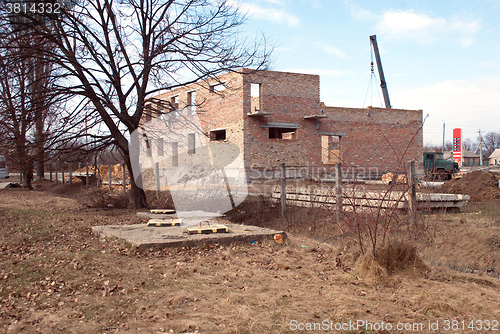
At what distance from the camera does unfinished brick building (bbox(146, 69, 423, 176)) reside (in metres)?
22.3

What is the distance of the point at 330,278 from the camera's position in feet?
16.9

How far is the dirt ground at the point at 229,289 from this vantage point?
3781mm

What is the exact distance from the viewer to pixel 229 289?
15.6ft

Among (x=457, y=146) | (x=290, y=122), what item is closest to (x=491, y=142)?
(x=457, y=146)

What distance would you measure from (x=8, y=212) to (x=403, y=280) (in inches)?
384

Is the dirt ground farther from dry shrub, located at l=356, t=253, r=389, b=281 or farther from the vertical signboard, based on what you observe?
the vertical signboard

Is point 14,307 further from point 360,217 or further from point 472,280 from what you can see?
point 472,280

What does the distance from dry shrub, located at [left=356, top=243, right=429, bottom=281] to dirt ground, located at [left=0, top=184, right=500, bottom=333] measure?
0.10 m

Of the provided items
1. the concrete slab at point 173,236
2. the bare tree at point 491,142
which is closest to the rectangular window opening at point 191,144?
the concrete slab at point 173,236

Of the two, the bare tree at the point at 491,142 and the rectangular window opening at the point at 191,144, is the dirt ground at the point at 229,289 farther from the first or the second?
the bare tree at the point at 491,142

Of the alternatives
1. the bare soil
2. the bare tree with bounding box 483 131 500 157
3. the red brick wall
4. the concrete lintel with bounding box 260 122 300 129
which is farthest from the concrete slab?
the bare tree with bounding box 483 131 500 157

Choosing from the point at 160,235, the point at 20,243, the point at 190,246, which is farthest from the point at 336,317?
the point at 20,243

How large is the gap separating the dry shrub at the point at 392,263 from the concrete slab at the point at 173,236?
2273 mm

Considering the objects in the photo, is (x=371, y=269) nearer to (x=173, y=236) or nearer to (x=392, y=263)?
(x=392, y=263)
